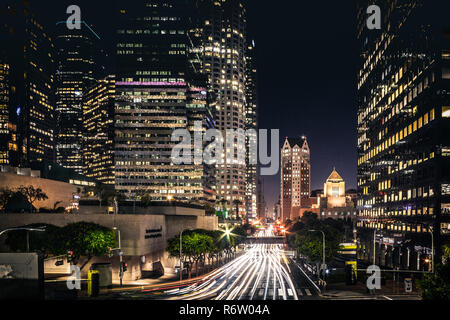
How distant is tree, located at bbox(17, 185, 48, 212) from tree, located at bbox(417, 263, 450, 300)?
100259mm

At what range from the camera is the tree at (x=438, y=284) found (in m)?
22.5

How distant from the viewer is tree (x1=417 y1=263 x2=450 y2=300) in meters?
22.5

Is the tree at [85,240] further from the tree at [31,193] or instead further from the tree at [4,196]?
the tree at [31,193]

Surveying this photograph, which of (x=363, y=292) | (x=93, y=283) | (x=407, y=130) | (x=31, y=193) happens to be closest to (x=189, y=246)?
(x=93, y=283)

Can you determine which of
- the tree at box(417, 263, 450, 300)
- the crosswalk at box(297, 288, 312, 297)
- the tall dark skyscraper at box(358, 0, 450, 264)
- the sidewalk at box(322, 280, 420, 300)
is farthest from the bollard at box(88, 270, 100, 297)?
the tall dark skyscraper at box(358, 0, 450, 264)

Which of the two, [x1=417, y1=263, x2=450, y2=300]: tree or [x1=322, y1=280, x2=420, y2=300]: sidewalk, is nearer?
[x1=417, y1=263, x2=450, y2=300]: tree

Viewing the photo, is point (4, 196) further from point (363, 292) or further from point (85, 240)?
point (363, 292)

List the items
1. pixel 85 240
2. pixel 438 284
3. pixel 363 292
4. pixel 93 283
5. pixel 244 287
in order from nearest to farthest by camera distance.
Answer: pixel 438 284
pixel 93 283
pixel 363 292
pixel 85 240
pixel 244 287

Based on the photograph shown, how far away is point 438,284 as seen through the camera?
76.6 ft

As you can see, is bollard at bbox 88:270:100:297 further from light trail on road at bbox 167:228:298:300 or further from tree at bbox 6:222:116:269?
tree at bbox 6:222:116:269

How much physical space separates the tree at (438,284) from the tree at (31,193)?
100259 millimetres

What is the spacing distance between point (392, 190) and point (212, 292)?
73.9 metres

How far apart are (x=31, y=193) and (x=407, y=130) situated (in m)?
101
